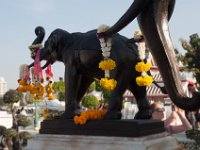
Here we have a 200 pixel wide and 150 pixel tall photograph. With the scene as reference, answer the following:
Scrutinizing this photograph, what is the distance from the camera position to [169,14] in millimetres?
2723

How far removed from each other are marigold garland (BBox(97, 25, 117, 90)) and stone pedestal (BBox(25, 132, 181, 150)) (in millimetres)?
497

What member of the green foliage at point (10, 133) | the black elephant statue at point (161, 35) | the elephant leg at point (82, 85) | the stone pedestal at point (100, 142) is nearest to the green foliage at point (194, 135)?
the stone pedestal at point (100, 142)

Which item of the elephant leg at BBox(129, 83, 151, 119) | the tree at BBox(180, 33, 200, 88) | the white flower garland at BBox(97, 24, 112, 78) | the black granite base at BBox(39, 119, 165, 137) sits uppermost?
the tree at BBox(180, 33, 200, 88)

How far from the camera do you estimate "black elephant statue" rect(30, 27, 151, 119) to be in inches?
122

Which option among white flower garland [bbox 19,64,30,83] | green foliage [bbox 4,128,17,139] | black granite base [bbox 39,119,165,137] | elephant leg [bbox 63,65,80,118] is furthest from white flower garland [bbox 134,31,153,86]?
green foliage [bbox 4,128,17,139]

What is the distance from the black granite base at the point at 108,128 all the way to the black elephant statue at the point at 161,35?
0.54 m

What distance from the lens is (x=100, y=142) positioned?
9.55 feet

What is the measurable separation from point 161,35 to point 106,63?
625mm

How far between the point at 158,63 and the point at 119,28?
1.64ft

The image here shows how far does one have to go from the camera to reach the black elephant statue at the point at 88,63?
3111 millimetres

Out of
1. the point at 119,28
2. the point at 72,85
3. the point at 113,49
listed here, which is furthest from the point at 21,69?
the point at 119,28

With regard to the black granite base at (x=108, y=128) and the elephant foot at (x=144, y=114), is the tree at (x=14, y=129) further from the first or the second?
the elephant foot at (x=144, y=114)

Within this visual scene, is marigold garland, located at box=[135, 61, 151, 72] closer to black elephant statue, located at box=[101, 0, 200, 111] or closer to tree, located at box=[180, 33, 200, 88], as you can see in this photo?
black elephant statue, located at box=[101, 0, 200, 111]

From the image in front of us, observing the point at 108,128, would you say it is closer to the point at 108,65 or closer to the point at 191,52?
the point at 108,65
